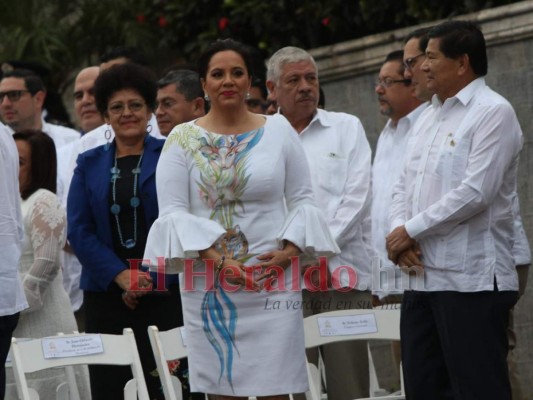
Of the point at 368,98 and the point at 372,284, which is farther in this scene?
the point at 368,98

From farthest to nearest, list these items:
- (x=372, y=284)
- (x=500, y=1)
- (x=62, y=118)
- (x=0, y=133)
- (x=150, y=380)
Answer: (x=62, y=118)
(x=500, y=1)
(x=372, y=284)
(x=150, y=380)
(x=0, y=133)

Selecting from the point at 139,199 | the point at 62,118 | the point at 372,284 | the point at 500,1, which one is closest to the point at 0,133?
the point at 139,199

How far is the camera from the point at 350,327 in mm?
7211

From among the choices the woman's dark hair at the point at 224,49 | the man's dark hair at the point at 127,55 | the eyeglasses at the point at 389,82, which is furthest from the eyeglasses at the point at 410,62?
the man's dark hair at the point at 127,55

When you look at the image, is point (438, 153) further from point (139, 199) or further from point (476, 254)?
point (139, 199)

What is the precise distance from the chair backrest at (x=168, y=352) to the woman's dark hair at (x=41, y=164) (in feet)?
4.64

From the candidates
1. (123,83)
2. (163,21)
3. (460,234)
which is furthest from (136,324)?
(163,21)

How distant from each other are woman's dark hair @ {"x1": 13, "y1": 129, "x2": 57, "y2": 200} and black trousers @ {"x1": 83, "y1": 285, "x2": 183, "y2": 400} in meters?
0.85

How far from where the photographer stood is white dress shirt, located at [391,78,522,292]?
20.9 ft

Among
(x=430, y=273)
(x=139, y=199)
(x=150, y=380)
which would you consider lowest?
(x=150, y=380)

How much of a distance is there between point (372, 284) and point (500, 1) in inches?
108

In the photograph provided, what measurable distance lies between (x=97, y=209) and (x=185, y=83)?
121cm

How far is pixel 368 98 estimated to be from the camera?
10391 millimetres

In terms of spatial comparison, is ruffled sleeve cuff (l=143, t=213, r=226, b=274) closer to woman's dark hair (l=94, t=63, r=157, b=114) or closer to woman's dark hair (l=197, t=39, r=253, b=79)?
woman's dark hair (l=197, t=39, r=253, b=79)
